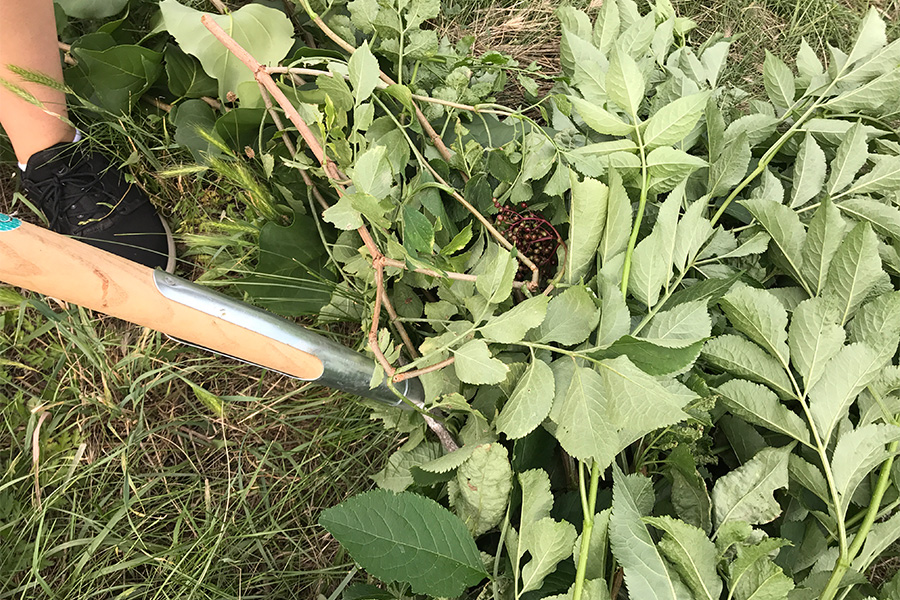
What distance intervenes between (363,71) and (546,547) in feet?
1.67

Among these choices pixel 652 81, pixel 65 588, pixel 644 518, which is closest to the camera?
pixel 644 518

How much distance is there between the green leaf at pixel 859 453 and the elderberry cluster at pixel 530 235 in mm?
342

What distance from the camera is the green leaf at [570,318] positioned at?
56 centimetres

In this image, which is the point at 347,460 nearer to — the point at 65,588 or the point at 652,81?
the point at 65,588

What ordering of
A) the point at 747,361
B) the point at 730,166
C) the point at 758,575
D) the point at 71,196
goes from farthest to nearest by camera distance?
the point at 71,196, the point at 730,166, the point at 747,361, the point at 758,575

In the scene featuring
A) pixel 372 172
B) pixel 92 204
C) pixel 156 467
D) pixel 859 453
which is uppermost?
pixel 372 172

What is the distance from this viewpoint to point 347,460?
37.7 inches

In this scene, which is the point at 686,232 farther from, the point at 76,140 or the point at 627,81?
the point at 76,140

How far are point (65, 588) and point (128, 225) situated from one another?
588mm

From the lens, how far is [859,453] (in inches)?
21.8

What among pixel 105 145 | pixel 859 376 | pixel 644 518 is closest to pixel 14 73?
pixel 105 145

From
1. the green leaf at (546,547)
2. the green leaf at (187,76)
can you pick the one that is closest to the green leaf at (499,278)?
the green leaf at (546,547)

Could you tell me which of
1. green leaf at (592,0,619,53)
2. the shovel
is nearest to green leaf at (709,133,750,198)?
green leaf at (592,0,619,53)

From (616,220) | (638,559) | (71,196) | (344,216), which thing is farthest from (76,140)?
(638,559)
